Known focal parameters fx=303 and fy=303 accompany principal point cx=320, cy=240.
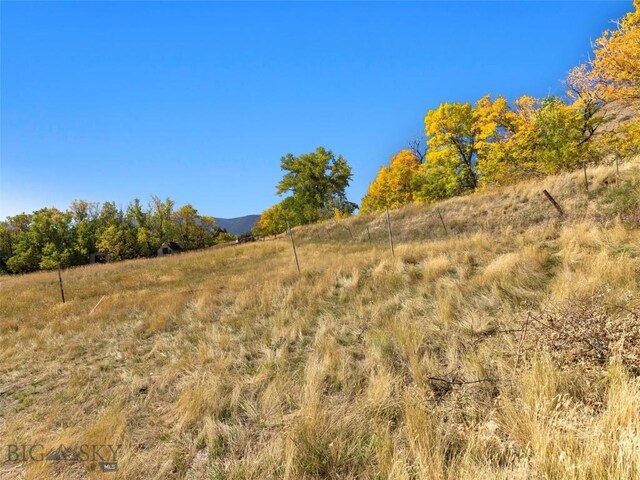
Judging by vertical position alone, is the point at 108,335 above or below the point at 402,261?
below

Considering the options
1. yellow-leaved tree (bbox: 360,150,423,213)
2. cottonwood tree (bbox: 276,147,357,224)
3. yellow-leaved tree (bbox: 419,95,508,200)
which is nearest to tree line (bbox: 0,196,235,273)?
cottonwood tree (bbox: 276,147,357,224)

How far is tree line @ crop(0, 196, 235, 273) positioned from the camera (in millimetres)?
49312

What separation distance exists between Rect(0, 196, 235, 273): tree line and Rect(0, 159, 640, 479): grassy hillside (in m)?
48.0

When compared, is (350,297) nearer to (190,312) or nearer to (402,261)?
(402,261)

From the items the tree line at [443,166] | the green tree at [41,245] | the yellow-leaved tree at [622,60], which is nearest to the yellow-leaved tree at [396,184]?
the tree line at [443,166]

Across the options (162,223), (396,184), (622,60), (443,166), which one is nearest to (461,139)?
(443,166)

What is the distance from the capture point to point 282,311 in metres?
7.38

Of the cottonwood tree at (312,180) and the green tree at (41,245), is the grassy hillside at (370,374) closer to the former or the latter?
the cottonwood tree at (312,180)

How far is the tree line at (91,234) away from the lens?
49.3m

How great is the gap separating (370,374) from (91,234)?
65652 mm

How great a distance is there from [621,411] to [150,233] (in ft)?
200

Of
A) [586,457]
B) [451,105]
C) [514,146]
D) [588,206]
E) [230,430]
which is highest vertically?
[451,105]

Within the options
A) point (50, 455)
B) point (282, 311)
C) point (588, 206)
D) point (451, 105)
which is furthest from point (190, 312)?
point (451, 105)

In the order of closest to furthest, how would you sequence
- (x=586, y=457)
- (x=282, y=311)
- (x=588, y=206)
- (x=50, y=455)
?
(x=586, y=457) → (x=50, y=455) → (x=282, y=311) → (x=588, y=206)
